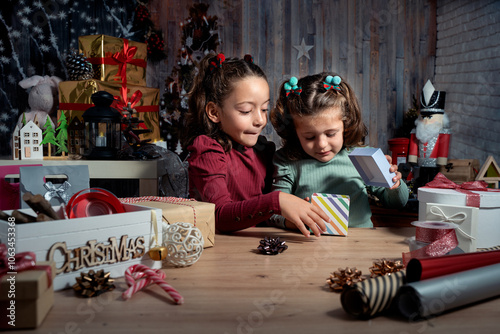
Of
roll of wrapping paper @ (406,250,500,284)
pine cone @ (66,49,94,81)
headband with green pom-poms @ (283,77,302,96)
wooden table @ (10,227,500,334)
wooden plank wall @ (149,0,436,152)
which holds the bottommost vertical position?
wooden table @ (10,227,500,334)

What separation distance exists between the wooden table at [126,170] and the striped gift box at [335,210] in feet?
3.79

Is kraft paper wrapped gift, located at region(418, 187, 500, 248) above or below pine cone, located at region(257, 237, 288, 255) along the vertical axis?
above

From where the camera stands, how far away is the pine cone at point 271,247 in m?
1.07

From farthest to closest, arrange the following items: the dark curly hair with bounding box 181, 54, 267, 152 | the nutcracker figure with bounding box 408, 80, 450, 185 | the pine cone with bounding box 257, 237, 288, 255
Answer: the nutcracker figure with bounding box 408, 80, 450, 185
the dark curly hair with bounding box 181, 54, 267, 152
the pine cone with bounding box 257, 237, 288, 255

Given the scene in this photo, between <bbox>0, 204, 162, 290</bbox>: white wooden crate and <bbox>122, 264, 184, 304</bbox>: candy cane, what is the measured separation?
4 centimetres

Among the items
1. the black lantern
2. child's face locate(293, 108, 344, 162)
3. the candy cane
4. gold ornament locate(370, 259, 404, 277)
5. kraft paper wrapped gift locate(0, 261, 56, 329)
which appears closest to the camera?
kraft paper wrapped gift locate(0, 261, 56, 329)

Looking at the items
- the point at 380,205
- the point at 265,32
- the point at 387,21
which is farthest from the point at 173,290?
the point at 387,21

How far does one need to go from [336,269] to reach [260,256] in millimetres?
195

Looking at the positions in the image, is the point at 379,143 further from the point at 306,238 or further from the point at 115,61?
the point at 306,238

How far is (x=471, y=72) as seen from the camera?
3.08 m

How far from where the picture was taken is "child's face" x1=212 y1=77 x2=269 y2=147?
1.52 m

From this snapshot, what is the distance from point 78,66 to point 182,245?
2.06 metres

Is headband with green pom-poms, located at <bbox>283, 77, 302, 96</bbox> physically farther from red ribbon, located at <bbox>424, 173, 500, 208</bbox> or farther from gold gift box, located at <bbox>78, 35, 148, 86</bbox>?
gold gift box, located at <bbox>78, 35, 148, 86</bbox>

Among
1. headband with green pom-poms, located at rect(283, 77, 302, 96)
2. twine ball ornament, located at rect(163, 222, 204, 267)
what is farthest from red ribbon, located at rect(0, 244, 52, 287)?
headband with green pom-poms, located at rect(283, 77, 302, 96)
